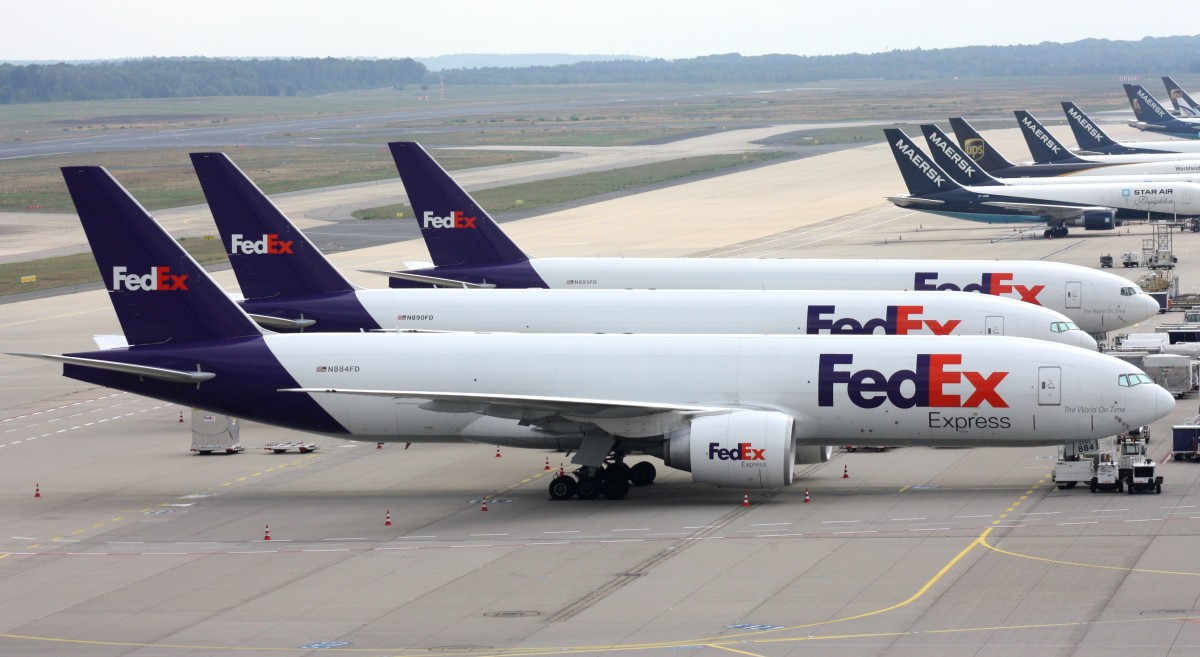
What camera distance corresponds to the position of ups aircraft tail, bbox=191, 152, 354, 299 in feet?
167

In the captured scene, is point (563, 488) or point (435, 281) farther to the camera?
point (435, 281)

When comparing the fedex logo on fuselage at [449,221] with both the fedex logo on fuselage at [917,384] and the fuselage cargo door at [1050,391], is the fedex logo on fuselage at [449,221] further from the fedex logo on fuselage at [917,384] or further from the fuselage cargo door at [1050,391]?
the fuselage cargo door at [1050,391]

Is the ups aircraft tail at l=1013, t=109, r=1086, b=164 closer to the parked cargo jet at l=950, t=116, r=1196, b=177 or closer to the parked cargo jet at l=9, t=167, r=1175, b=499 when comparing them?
the parked cargo jet at l=950, t=116, r=1196, b=177

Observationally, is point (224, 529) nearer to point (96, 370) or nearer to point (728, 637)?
point (96, 370)

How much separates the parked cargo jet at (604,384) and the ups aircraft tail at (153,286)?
4 centimetres

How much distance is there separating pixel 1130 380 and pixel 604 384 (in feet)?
41.5

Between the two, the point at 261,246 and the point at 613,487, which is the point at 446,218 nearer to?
the point at 261,246

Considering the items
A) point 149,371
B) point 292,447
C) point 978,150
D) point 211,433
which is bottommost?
point 292,447

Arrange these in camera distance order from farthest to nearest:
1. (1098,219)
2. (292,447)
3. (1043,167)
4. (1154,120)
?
(1154,120), (1043,167), (1098,219), (292,447)

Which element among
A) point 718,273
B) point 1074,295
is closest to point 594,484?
point 718,273

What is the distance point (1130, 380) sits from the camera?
38.2 meters

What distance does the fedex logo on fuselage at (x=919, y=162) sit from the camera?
97312mm

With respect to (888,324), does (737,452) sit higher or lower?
lower

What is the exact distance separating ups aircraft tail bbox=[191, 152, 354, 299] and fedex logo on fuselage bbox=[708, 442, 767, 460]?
18687 mm
